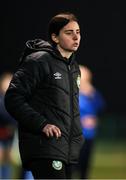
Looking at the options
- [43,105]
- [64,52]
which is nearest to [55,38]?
[64,52]

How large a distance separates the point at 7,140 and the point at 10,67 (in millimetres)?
10707

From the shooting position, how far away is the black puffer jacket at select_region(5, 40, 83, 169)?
21.5 feet

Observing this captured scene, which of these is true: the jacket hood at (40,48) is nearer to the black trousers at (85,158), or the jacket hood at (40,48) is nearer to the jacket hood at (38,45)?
the jacket hood at (38,45)

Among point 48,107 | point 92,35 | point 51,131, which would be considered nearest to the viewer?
point 51,131

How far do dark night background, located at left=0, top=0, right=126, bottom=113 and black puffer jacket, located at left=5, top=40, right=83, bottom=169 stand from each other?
Result: 16.6m

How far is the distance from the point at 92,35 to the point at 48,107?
17481mm

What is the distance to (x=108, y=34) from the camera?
952 inches

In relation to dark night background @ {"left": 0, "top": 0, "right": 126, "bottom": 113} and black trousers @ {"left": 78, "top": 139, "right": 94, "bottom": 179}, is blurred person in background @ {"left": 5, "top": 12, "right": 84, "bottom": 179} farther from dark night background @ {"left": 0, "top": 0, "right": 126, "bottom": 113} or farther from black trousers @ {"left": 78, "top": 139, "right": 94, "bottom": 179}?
dark night background @ {"left": 0, "top": 0, "right": 126, "bottom": 113}

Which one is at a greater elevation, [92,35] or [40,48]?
[40,48]

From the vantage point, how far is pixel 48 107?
6.60 meters

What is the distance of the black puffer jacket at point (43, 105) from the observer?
258 inches

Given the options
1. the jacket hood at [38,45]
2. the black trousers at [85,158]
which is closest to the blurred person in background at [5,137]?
the black trousers at [85,158]

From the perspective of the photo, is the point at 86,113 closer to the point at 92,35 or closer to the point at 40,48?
the point at 40,48

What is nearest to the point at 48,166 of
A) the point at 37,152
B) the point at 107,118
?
the point at 37,152
